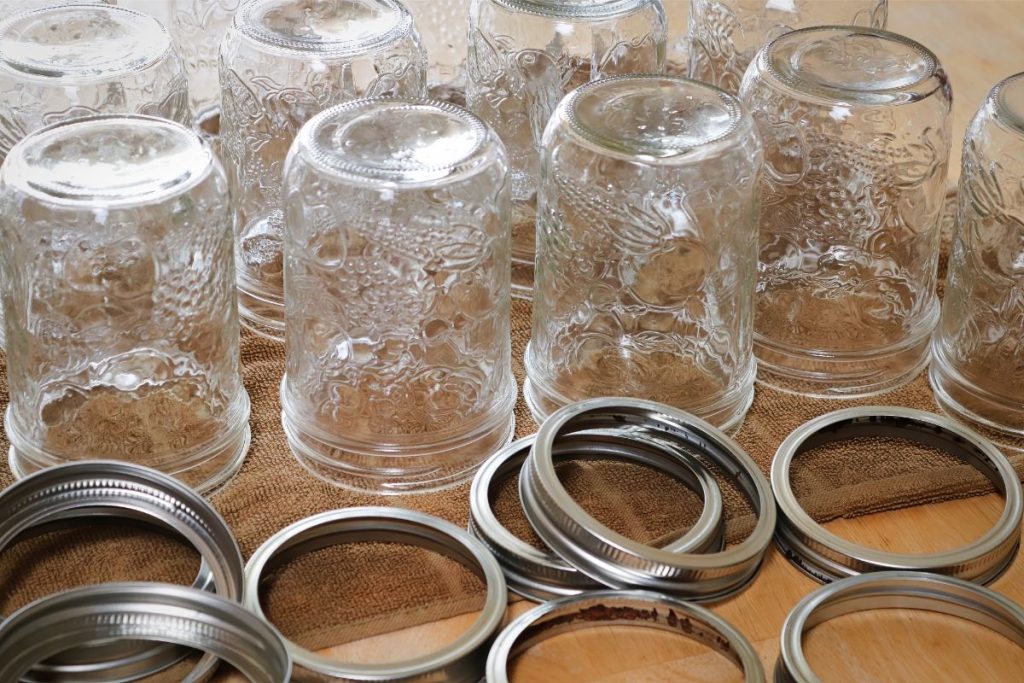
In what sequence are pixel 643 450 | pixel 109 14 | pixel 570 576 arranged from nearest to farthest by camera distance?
pixel 570 576, pixel 643 450, pixel 109 14

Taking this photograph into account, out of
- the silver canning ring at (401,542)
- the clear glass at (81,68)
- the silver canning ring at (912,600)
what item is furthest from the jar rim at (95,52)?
the silver canning ring at (912,600)

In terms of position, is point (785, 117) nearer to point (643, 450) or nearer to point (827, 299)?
point (827, 299)

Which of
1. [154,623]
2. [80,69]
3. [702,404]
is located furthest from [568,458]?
[80,69]

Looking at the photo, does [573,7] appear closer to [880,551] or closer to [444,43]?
[444,43]

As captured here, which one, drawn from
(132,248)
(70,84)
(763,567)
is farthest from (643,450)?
(70,84)

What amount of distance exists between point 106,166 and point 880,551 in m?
0.50

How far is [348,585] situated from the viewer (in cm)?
87

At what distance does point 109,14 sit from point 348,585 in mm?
464

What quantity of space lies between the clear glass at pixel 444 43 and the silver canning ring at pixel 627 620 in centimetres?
65

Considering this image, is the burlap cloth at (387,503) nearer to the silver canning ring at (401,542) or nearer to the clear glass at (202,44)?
the silver canning ring at (401,542)

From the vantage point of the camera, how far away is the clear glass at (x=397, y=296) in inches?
34.5

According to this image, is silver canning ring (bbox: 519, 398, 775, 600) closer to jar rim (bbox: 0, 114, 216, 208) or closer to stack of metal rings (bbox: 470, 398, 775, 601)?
stack of metal rings (bbox: 470, 398, 775, 601)

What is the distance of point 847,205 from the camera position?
1047mm

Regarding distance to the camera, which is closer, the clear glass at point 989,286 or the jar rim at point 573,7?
the clear glass at point 989,286
